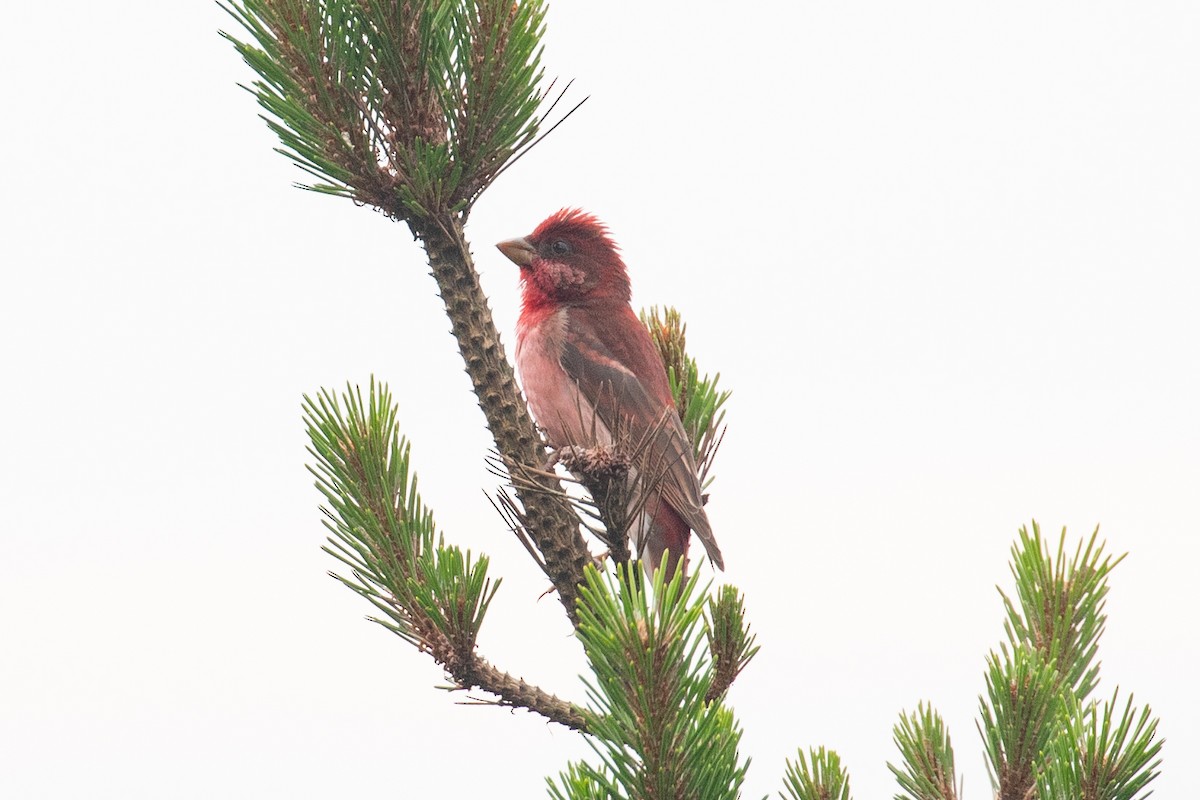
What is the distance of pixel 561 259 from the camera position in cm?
614

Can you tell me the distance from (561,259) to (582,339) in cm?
Answer: 48

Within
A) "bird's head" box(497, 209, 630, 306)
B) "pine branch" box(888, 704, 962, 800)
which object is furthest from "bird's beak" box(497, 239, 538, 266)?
"pine branch" box(888, 704, 962, 800)

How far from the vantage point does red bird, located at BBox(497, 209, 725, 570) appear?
5641 mm

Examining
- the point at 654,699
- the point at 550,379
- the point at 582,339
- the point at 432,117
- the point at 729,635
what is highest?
the point at 582,339

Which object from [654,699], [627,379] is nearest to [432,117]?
[654,699]

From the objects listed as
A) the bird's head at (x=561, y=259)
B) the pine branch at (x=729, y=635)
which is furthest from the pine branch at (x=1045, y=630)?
the bird's head at (x=561, y=259)

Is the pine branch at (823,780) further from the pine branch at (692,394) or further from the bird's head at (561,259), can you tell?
the bird's head at (561,259)

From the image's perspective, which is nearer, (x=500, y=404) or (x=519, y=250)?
(x=500, y=404)

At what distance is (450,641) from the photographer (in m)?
3.47

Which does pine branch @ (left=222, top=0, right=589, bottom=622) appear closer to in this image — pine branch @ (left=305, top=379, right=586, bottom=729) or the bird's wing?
pine branch @ (left=305, top=379, right=586, bottom=729)

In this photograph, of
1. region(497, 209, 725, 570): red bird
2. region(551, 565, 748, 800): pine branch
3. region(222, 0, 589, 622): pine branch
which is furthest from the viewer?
region(497, 209, 725, 570): red bird

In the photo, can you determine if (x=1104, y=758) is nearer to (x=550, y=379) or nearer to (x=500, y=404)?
(x=500, y=404)

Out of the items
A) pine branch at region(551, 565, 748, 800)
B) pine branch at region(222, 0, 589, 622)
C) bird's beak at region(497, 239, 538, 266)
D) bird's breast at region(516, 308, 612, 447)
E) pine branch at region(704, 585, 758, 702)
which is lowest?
pine branch at region(551, 565, 748, 800)

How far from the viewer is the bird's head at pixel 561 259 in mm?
6109
